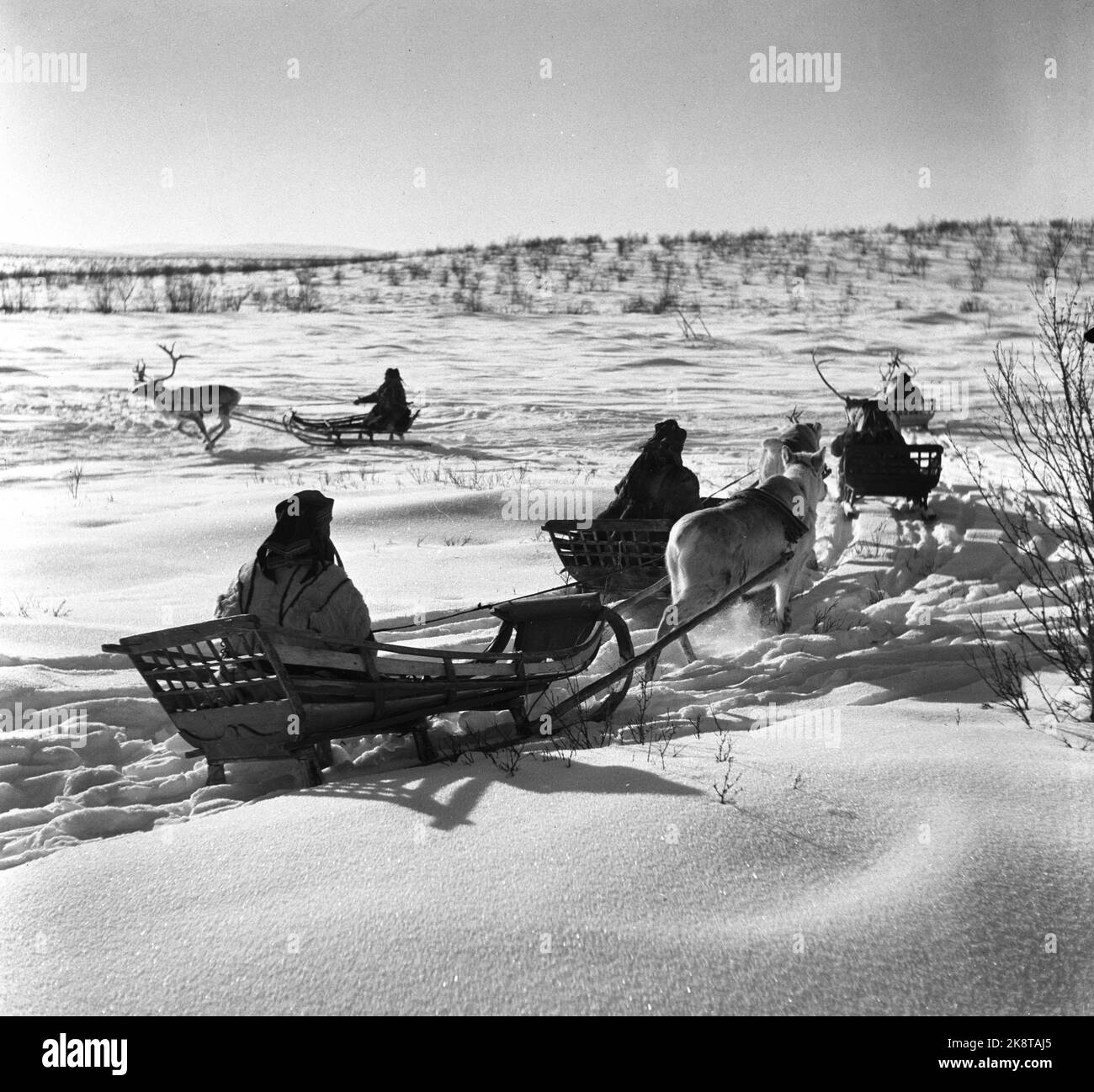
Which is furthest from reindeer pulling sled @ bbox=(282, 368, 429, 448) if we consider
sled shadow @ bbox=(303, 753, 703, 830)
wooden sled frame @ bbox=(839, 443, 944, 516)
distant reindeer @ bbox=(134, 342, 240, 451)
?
sled shadow @ bbox=(303, 753, 703, 830)

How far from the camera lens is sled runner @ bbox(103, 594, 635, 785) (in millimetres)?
4375

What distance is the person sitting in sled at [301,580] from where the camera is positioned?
4895mm

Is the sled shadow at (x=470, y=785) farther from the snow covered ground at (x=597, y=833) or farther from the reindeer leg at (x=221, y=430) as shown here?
the reindeer leg at (x=221, y=430)

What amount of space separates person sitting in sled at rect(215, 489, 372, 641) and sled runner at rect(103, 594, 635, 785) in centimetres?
21

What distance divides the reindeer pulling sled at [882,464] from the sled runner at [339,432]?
27.6 feet

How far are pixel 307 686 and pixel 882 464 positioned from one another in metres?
7.08

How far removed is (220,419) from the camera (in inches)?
740

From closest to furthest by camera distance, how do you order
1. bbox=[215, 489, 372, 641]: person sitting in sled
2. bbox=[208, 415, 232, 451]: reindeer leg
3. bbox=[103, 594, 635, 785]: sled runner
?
bbox=[103, 594, 635, 785]: sled runner, bbox=[215, 489, 372, 641]: person sitting in sled, bbox=[208, 415, 232, 451]: reindeer leg

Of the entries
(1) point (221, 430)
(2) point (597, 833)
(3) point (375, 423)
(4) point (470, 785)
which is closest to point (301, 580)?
(4) point (470, 785)

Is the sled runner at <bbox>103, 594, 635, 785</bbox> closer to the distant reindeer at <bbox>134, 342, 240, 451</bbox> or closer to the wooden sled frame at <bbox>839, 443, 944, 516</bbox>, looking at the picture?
the wooden sled frame at <bbox>839, 443, 944, 516</bbox>

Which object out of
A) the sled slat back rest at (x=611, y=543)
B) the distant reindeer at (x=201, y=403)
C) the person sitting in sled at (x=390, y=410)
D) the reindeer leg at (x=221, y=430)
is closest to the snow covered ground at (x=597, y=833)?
the sled slat back rest at (x=611, y=543)
